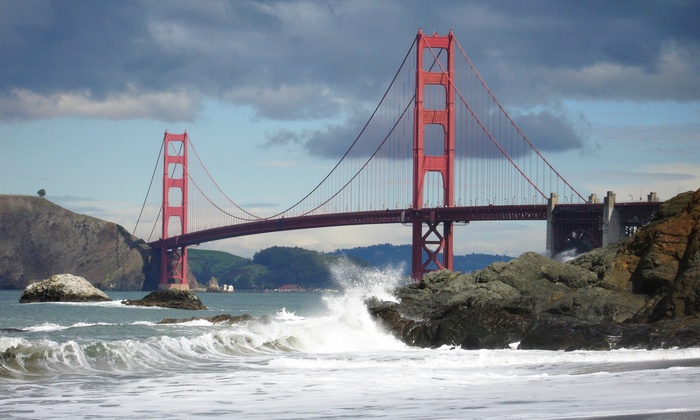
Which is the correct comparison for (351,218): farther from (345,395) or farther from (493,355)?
(345,395)

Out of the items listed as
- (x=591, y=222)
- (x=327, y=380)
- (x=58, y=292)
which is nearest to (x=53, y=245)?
(x=58, y=292)

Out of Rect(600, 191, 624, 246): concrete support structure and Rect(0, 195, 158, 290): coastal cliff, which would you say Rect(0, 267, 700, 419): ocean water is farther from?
Rect(0, 195, 158, 290): coastal cliff

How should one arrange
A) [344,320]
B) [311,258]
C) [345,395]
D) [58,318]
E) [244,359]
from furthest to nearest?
[311,258], [58,318], [344,320], [244,359], [345,395]

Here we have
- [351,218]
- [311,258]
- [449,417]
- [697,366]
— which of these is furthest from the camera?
[311,258]

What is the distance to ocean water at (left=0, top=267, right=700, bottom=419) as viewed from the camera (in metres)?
12.4

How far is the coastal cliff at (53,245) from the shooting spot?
422ft

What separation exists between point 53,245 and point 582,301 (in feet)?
375

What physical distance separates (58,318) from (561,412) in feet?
104

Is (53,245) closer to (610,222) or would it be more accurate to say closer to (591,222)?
(591,222)

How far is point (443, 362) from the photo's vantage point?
733 inches

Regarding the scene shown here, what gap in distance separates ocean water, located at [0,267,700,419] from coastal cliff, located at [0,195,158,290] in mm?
108093

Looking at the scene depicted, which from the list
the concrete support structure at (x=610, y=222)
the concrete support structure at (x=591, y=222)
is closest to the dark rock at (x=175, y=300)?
the concrete support structure at (x=591, y=222)

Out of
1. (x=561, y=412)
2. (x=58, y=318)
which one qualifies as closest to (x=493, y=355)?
(x=561, y=412)

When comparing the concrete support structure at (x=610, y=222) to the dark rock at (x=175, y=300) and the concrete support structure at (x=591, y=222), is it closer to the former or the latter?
the concrete support structure at (x=591, y=222)
